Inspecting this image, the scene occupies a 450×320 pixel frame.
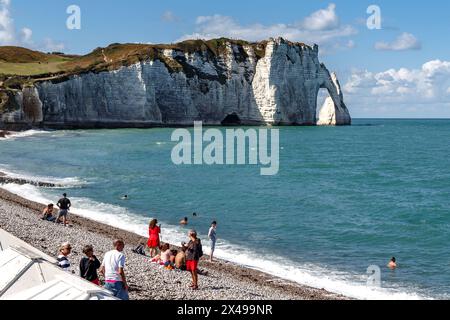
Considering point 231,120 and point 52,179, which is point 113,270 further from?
point 231,120

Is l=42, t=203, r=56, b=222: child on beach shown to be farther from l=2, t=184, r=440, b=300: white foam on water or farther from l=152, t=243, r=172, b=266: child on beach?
l=152, t=243, r=172, b=266: child on beach

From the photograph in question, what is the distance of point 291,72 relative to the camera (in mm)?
134750

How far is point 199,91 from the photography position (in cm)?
12950

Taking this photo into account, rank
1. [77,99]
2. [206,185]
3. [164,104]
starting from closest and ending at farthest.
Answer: [206,185] < [77,99] < [164,104]

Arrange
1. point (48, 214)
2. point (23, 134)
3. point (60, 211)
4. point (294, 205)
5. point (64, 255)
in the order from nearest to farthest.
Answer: point (64, 255) → point (60, 211) → point (48, 214) → point (294, 205) → point (23, 134)

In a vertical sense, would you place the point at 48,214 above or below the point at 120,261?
below

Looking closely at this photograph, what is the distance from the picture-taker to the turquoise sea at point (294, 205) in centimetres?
2334

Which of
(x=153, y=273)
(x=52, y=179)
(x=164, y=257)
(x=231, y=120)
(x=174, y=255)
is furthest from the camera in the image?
(x=231, y=120)

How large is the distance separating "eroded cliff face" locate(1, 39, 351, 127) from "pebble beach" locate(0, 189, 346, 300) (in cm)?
8363

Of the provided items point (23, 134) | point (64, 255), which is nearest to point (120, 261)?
point (64, 255)

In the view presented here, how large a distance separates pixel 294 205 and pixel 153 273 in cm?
2178

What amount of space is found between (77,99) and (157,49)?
1064 inches
